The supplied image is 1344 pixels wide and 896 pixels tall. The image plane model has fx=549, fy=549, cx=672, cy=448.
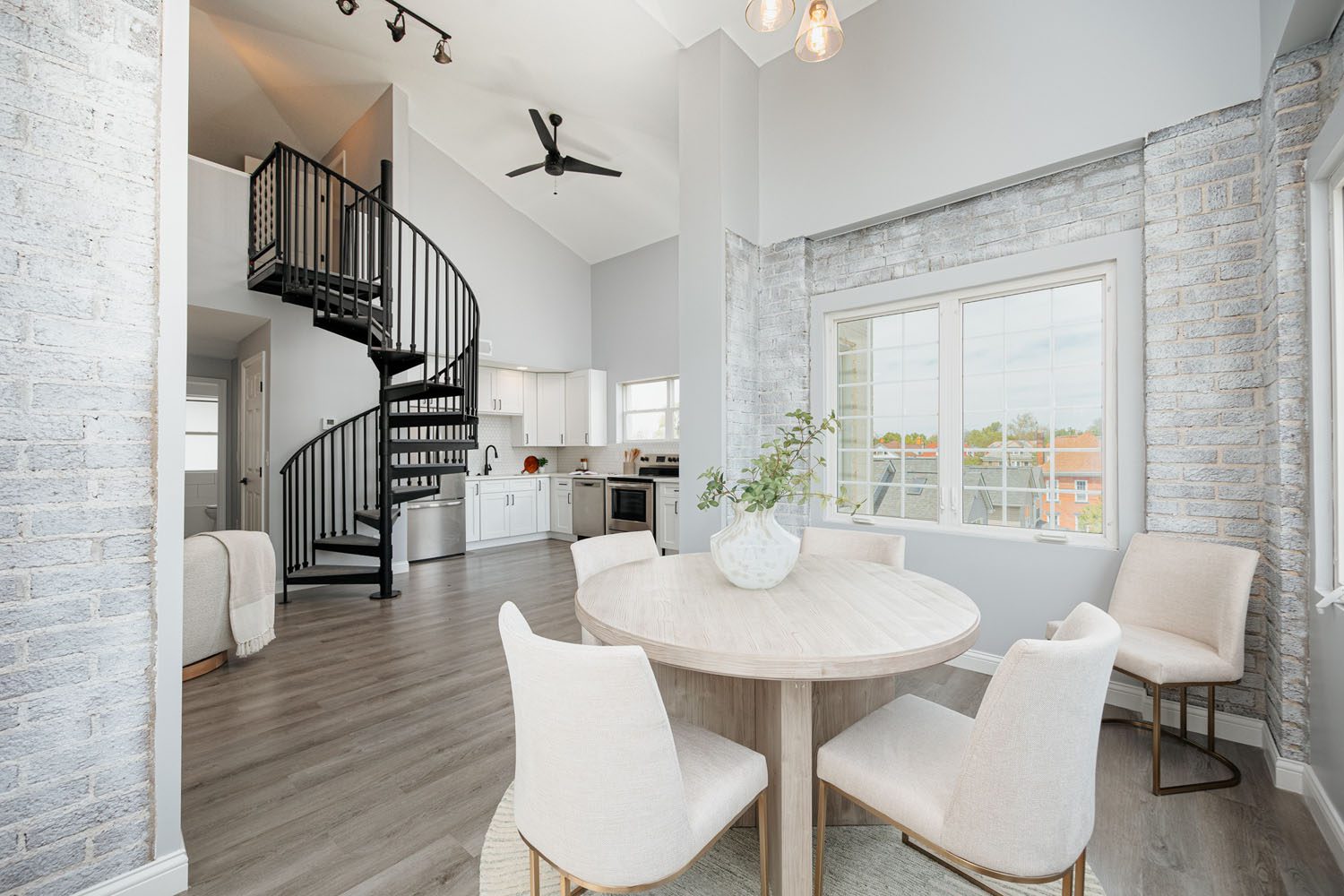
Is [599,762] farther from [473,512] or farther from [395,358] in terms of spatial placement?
[473,512]

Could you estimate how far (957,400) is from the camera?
313cm

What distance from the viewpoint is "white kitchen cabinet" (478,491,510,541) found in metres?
6.55

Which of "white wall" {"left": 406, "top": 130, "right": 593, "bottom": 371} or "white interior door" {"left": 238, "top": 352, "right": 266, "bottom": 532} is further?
"white wall" {"left": 406, "top": 130, "right": 593, "bottom": 371}

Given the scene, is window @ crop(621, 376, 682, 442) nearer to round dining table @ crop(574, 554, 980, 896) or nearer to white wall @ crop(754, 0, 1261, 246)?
white wall @ crop(754, 0, 1261, 246)

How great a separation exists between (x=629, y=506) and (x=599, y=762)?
549 cm

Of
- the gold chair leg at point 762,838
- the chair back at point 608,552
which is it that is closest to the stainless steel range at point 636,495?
the chair back at point 608,552

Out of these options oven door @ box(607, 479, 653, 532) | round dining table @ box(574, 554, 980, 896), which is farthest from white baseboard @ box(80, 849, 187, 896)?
oven door @ box(607, 479, 653, 532)

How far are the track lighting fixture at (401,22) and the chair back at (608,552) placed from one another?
4024 millimetres

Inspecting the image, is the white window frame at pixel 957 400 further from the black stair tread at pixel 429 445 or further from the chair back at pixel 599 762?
the black stair tread at pixel 429 445

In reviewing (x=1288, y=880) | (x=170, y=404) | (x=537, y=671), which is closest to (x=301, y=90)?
(x=170, y=404)

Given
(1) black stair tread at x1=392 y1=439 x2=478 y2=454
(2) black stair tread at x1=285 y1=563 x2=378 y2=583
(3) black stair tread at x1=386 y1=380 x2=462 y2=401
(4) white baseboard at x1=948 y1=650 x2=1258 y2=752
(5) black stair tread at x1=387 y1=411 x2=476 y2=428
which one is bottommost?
(4) white baseboard at x1=948 y1=650 x2=1258 y2=752

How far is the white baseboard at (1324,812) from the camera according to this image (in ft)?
5.22

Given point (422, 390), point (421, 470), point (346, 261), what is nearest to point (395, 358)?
point (422, 390)

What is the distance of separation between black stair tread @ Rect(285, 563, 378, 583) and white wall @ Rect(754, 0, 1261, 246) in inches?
162
